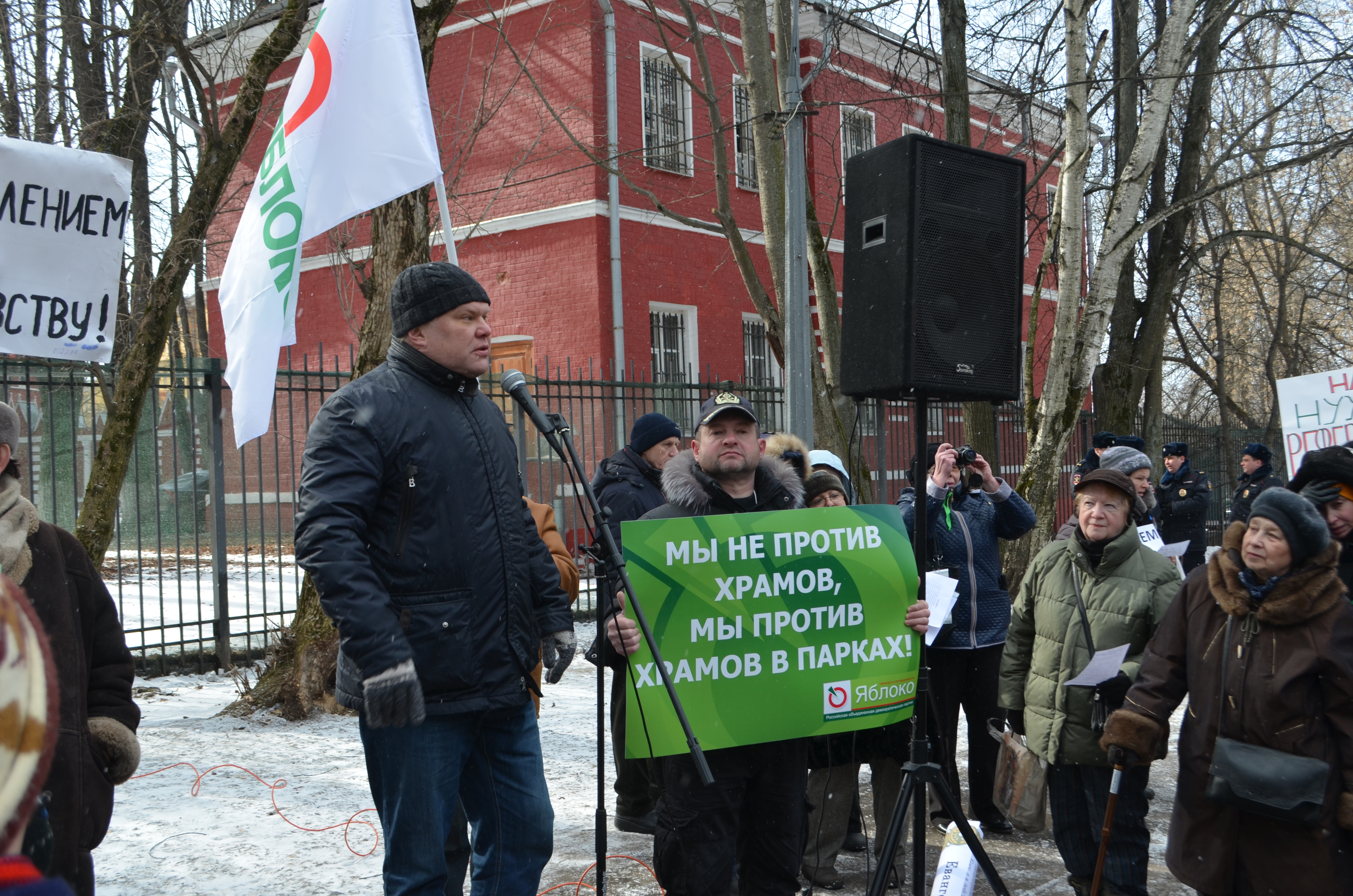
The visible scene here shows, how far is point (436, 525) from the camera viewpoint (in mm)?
2938

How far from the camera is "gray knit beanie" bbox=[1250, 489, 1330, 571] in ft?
10.6

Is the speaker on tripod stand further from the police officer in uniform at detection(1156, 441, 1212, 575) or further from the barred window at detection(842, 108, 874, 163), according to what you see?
the barred window at detection(842, 108, 874, 163)

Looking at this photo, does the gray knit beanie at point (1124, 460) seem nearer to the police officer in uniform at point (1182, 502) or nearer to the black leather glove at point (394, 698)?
the black leather glove at point (394, 698)

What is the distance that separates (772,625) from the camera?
3908 millimetres

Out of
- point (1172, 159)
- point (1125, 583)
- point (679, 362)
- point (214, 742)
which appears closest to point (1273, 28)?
point (1172, 159)

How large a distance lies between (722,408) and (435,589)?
131cm

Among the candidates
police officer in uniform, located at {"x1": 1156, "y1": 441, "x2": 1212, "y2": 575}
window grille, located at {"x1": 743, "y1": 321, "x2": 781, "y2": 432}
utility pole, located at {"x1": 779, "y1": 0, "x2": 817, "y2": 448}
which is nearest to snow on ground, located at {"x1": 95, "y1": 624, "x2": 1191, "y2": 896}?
utility pole, located at {"x1": 779, "y1": 0, "x2": 817, "y2": 448}

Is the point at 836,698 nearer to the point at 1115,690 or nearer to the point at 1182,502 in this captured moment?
the point at 1115,690

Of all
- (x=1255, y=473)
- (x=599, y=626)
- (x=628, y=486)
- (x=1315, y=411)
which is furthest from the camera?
(x=1255, y=473)

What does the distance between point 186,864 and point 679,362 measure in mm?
13497

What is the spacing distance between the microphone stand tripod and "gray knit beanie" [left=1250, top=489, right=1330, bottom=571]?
110cm

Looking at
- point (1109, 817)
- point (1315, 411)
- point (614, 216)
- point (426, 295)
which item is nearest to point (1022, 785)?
point (1109, 817)

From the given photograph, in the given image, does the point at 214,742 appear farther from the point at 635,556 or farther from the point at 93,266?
the point at 635,556

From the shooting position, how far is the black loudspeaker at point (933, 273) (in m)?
3.81
